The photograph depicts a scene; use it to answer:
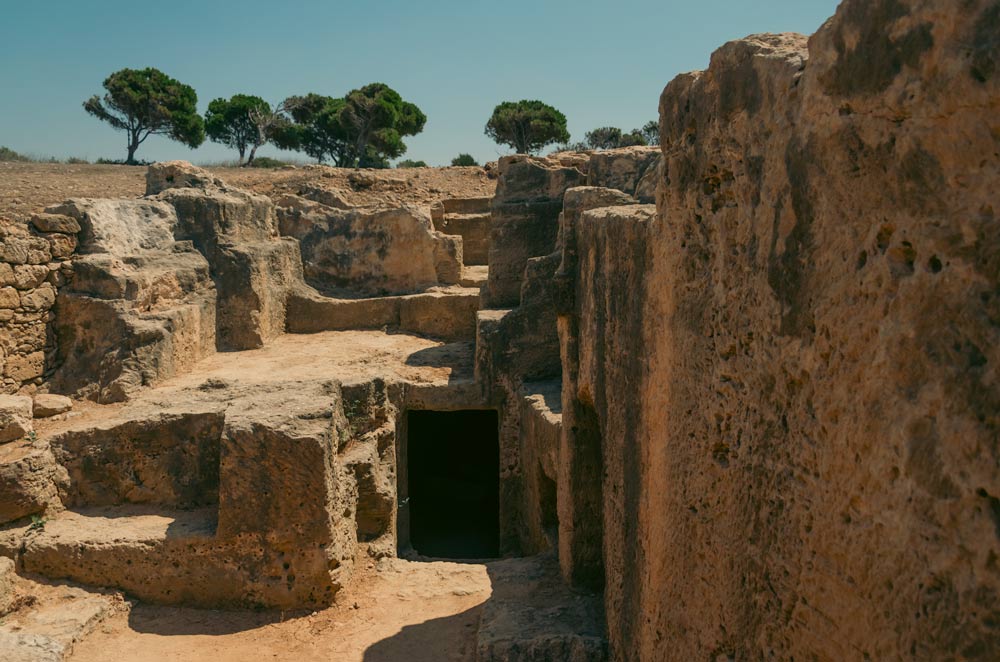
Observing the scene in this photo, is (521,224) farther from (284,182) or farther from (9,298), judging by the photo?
(284,182)

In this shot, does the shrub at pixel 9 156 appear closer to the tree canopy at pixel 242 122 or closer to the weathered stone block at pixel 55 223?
the tree canopy at pixel 242 122

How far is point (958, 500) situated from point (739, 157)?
4.89 feet

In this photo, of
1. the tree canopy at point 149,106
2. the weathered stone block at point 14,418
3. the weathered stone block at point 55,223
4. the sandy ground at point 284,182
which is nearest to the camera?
the weathered stone block at point 14,418

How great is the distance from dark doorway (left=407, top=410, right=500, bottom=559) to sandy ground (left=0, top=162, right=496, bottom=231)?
9.52m

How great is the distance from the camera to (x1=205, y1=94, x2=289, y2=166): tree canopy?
36.8 m

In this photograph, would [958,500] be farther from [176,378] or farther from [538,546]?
[176,378]

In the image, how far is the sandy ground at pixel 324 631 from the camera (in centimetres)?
572

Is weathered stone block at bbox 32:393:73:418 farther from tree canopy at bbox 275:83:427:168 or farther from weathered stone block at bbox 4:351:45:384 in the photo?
tree canopy at bbox 275:83:427:168

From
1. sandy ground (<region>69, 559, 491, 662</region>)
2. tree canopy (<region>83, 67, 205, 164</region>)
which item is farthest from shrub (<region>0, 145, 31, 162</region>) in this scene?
sandy ground (<region>69, 559, 491, 662</region>)

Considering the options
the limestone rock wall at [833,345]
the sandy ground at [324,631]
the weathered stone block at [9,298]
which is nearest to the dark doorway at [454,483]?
the sandy ground at [324,631]

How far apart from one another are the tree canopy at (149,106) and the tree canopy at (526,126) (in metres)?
12.8

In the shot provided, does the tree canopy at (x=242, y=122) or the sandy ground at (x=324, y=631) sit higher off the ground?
the tree canopy at (x=242, y=122)

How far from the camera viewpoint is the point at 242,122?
37344 millimetres

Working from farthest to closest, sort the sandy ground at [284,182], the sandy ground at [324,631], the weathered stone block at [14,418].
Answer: the sandy ground at [284,182] → the weathered stone block at [14,418] → the sandy ground at [324,631]
